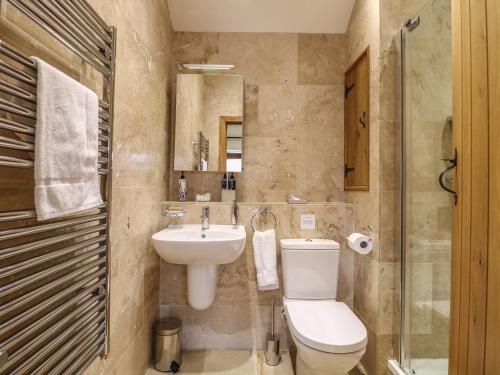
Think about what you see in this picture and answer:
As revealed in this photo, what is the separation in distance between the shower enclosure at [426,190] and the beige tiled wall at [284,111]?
63 centimetres

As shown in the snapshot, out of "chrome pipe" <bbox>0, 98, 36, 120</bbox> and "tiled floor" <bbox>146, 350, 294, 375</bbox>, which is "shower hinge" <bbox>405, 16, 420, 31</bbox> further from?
"tiled floor" <bbox>146, 350, 294, 375</bbox>

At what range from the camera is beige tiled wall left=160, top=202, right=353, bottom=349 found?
6.24 feet

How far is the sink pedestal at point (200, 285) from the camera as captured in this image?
65.4 inches

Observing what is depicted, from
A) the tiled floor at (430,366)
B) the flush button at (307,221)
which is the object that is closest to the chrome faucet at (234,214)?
the flush button at (307,221)

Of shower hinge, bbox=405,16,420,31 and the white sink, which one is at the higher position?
shower hinge, bbox=405,16,420,31

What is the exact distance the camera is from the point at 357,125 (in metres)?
1.84

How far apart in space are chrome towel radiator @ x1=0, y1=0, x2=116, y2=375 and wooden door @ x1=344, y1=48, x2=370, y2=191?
1415 millimetres

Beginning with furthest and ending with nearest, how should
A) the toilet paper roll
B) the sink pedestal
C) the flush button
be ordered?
the flush button, the sink pedestal, the toilet paper roll

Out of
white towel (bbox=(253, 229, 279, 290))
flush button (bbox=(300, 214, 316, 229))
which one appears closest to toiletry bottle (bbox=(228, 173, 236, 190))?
white towel (bbox=(253, 229, 279, 290))

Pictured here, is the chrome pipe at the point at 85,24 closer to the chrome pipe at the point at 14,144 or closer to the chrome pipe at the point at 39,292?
the chrome pipe at the point at 14,144

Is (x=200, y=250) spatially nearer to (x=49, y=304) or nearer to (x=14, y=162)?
(x=49, y=304)

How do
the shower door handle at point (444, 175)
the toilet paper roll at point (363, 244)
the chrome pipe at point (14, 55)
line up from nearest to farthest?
1. the chrome pipe at point (14, 55)
2. the shower door handle at point (444, 175)
3. the toilet paper roll at point (363, 244)

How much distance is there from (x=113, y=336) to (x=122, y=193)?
634 mm

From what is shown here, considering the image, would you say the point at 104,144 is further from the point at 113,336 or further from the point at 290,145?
the point at 290,145
